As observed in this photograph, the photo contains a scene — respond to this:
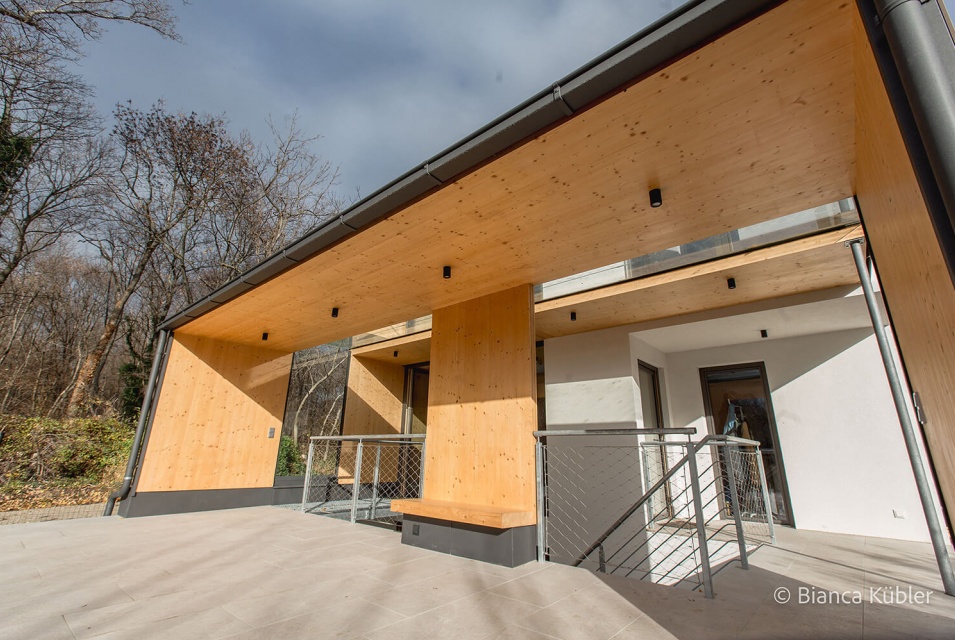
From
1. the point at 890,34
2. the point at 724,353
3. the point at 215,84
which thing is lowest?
the point at 890,34

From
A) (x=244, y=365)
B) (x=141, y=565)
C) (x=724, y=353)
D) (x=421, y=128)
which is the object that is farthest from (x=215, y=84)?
(x=724, y=353)

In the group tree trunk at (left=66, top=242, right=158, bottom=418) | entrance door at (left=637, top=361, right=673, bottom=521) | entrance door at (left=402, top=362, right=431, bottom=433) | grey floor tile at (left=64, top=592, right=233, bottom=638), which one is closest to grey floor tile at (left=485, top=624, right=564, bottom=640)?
grey floor tile at (left=64, top=592, right=233, bottom=638)

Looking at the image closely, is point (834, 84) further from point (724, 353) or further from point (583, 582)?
point (724, 353)

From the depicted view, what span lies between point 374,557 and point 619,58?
3.48m

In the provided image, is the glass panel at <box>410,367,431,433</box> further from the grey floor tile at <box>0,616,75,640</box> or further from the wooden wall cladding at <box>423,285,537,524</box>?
the grey floor tile at <box>0,616,75,640</box>

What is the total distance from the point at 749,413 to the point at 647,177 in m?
4.89

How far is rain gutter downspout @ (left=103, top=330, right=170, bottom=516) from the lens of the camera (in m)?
4.64

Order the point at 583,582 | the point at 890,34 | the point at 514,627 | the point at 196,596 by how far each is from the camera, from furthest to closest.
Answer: the point at 583,582 → the point at 196,596 → the point at 514,627 → the point at 890,34

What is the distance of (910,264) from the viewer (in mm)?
1367

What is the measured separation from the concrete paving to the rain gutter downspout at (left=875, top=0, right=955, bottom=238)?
6.40ft

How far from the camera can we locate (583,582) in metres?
2.54

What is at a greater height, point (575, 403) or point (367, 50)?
point (367, 50)

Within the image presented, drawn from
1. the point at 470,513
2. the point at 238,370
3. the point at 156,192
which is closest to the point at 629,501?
the point at 470,513

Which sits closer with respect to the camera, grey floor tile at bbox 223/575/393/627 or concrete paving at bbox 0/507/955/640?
concrete paving at bbox 0/507/955/640
